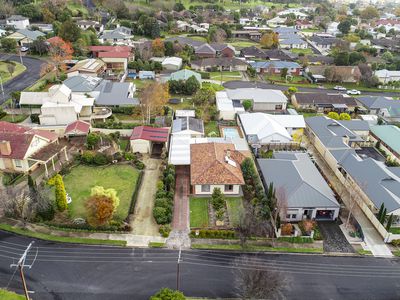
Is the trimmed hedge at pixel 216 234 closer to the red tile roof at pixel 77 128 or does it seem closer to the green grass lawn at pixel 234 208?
the green grass lawn at pixel 234 208

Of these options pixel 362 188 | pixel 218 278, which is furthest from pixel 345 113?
pixel 218 278

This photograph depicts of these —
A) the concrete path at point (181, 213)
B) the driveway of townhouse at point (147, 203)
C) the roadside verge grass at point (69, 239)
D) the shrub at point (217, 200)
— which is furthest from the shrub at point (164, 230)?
the shrub at point (217, 200)

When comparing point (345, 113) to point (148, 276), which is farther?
point (345, 113)

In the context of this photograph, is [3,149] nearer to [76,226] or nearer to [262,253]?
[76,226]

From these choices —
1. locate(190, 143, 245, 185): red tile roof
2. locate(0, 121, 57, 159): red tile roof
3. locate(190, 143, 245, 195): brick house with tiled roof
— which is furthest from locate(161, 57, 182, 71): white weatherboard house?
locate(190, 143, 245, 195): brick house with tiled roof

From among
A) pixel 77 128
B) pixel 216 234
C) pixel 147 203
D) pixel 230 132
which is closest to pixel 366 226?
pixel 216 234

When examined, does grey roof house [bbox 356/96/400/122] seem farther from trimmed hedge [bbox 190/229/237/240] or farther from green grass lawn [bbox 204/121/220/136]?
trimmed hedge [bbox 190/229/237/240]
